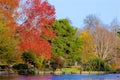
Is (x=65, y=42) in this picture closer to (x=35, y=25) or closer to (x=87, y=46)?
(x=87, y=46)

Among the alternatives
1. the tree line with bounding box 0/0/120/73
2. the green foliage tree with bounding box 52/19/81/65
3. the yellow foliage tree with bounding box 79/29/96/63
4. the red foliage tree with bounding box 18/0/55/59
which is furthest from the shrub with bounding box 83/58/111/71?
the red foliage tree with bounding box 18/0/55/59

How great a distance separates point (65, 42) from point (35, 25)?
10.9m

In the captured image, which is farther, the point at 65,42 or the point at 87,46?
the point at 87,46

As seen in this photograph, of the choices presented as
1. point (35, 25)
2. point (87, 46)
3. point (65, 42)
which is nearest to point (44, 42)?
→ point (35, 25)

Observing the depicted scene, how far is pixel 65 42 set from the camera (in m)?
46.2

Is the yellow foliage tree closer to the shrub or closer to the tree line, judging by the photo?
the tree line

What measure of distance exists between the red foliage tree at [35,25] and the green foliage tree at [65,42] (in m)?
8.43

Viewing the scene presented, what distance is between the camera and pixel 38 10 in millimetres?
35688

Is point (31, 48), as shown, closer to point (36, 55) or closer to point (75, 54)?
point (36, 55)

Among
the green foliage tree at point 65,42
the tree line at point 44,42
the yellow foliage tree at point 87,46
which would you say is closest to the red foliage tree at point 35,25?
the tree line at point 44,42

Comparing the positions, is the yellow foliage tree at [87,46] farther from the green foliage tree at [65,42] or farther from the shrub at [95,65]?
the shrub at [95,65]

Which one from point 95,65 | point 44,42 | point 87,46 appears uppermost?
point 87,46

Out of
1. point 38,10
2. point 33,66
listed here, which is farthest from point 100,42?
point 38,10

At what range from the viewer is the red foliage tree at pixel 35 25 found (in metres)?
34.8
